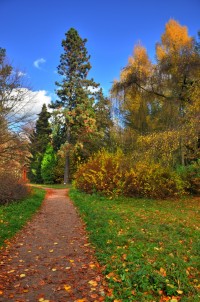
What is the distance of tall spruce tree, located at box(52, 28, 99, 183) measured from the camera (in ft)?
92.1

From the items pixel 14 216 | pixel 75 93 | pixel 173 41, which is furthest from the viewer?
pixel 75 93

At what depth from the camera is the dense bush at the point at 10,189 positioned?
11.5m

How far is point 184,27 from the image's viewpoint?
17.3 metres

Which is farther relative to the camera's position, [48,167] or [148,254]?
[48,167]

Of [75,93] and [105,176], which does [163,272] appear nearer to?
[105,176]

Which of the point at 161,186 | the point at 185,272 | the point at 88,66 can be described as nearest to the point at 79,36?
the point at 88,66

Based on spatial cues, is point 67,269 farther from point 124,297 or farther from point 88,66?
point 88,66

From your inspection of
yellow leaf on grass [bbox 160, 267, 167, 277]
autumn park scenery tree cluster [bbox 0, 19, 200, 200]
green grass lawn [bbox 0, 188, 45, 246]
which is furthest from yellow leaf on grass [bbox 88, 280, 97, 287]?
autumn park scenery tree cluster [bbox 0, 19, 200, 200]

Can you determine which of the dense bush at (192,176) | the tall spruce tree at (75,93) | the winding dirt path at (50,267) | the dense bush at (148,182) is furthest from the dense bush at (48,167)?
the winding dirt path at (50,267)

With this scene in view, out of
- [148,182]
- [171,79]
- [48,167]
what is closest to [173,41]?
[171,79]

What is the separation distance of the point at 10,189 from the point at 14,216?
2.88m

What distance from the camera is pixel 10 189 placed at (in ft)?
39.1

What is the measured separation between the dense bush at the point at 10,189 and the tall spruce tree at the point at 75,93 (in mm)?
14915

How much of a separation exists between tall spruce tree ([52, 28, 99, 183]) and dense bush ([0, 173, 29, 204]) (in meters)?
14.9
